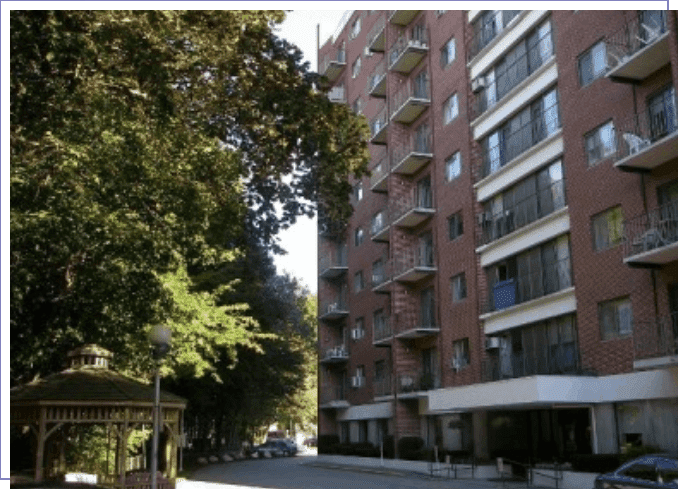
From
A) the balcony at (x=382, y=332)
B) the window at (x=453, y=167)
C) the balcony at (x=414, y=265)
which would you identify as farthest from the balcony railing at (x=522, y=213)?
the balcony at (x=382, y=332)

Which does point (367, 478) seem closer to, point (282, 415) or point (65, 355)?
point (65, 355)

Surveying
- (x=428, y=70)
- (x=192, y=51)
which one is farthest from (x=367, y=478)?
(x=192, y=51)

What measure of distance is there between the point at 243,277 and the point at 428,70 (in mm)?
13998

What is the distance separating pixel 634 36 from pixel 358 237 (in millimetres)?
27643

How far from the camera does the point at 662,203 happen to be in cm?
2328

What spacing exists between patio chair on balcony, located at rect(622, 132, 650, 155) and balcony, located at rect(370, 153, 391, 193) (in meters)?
20.1

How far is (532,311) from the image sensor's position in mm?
29016

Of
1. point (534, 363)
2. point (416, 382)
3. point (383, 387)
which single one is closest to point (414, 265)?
point (416, 382)

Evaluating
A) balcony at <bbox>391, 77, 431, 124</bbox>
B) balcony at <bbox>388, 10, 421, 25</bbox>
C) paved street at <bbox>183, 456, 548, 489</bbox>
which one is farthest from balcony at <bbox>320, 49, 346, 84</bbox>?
paved street at <bbox>183, 456, 548, 489</bbox>

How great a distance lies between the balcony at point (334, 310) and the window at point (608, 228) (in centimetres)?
2615

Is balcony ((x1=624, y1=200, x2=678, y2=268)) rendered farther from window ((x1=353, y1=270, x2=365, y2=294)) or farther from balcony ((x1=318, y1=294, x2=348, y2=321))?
balcony ((x1=318, y1=294, x2=348, y2=321))

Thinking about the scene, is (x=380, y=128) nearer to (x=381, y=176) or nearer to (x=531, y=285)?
(x=381, y=176)

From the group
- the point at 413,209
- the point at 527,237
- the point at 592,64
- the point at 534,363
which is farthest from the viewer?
the point at 413,209

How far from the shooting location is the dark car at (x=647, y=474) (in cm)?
1554
